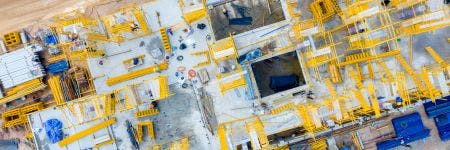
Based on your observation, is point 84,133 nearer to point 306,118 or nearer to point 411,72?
point 306,118

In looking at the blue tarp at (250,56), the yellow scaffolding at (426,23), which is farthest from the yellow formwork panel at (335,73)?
the blue tarp at (250,56)

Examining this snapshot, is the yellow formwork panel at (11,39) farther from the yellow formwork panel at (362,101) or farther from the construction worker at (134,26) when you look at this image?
the yellow formwork panel at (362,101)

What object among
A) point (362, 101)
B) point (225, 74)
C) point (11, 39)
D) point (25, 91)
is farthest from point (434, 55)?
point (11, 39)

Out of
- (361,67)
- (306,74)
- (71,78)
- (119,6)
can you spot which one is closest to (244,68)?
(306,74)

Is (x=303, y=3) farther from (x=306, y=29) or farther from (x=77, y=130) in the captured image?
(x=77, y=130)

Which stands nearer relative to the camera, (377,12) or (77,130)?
(377,12)
